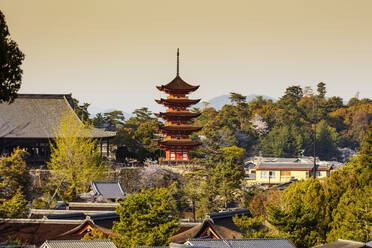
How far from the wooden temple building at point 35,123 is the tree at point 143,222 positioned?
27000 mm

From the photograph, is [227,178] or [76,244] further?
[227,178]

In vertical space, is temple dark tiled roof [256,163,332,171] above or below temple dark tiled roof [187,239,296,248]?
above

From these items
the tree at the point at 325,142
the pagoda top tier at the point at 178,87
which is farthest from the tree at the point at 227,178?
the tree at the point at 325,142

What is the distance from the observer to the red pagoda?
66812 millimetres

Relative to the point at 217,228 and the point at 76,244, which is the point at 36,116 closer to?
the point at 217,228

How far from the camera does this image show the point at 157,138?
70312 millimetres

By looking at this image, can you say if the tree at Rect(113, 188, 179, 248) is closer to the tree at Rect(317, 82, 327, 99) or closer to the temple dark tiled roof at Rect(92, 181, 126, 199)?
the temple dark tiled roof at Rect(92, 181, 126, 199)

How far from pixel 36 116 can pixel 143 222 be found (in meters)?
33.5

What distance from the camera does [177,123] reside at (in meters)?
69.6

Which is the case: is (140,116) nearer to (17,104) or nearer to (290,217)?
(17,104)

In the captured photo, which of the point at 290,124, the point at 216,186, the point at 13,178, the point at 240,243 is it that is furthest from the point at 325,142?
the point at 240,243

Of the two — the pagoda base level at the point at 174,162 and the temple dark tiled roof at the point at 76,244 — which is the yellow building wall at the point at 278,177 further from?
the temple dark tiled roof at the point at 76,244

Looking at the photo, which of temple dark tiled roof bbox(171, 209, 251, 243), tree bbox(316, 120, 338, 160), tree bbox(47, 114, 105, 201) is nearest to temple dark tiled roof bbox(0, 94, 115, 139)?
tree bbox(47, 114, 105, 201)

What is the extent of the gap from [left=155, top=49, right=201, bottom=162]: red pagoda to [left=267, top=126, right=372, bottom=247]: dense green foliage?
25.1 meters
